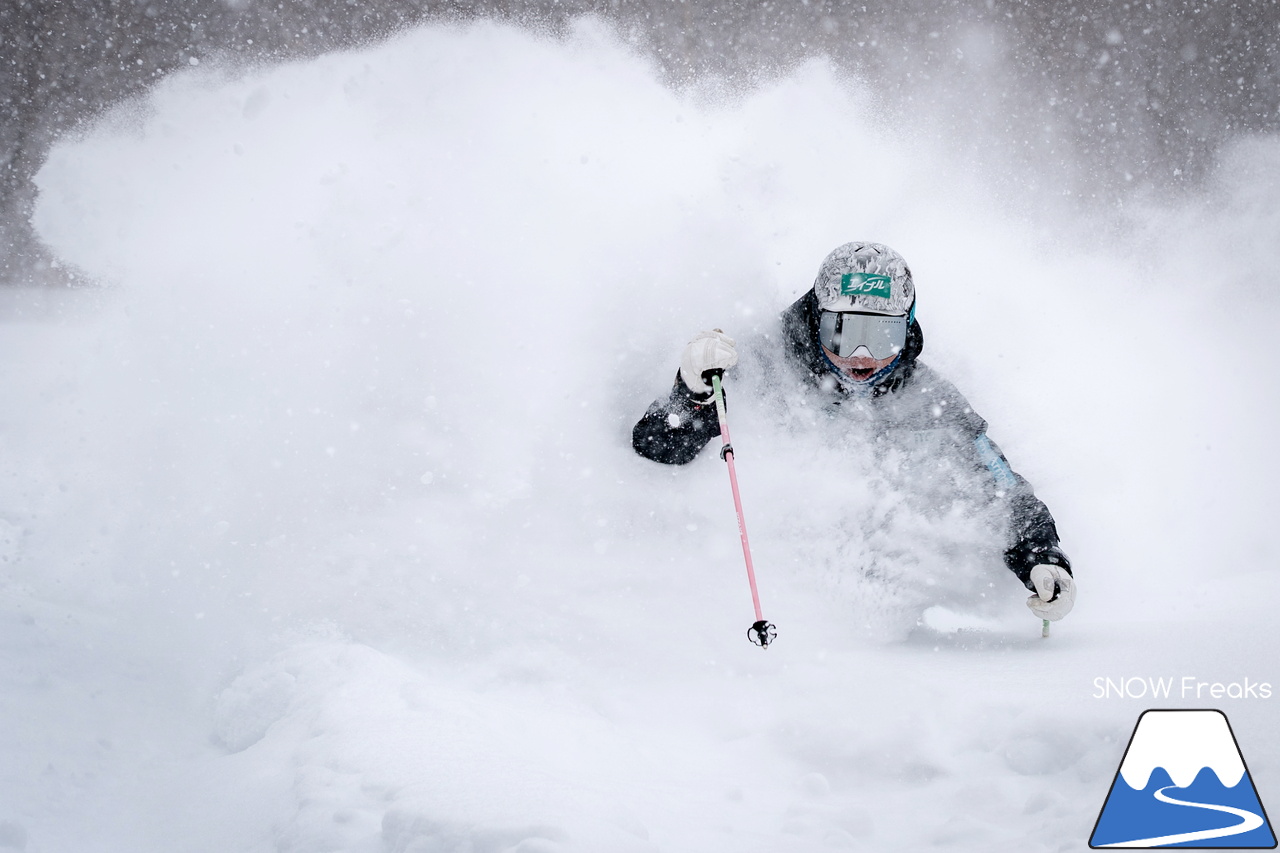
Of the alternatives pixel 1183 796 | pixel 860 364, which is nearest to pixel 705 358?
pixel 860 364

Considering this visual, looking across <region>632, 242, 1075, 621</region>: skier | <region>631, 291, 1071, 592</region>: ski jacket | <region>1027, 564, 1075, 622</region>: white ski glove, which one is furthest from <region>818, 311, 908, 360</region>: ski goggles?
<region>1027, 564, 1075, 622</region>: white ski glove

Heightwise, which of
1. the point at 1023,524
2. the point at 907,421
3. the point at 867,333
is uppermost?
the point at 867,333

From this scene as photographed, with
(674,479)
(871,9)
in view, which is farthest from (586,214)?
(871,9)

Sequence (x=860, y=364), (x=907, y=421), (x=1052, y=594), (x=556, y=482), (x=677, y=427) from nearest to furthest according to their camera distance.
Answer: (x=1052, y=594), (x=860, y=364), (x=677, y=427), (x=907, y=421), (x=556, y=482)

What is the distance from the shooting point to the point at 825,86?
3.93m

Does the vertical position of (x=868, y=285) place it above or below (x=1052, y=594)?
above

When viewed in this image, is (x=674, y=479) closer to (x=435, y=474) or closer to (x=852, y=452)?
(x=852, y=452)

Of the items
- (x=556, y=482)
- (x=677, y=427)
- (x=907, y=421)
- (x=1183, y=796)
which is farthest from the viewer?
(x=556, y=482)

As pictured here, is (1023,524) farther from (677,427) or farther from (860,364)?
(677,427)

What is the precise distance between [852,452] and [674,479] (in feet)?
2.43

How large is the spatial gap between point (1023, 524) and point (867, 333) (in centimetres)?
90

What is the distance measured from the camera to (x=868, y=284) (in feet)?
7.19

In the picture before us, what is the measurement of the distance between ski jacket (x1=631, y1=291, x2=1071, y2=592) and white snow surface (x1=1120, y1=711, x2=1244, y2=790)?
0.70 metres

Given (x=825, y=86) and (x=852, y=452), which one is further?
(x=825, y=86)
